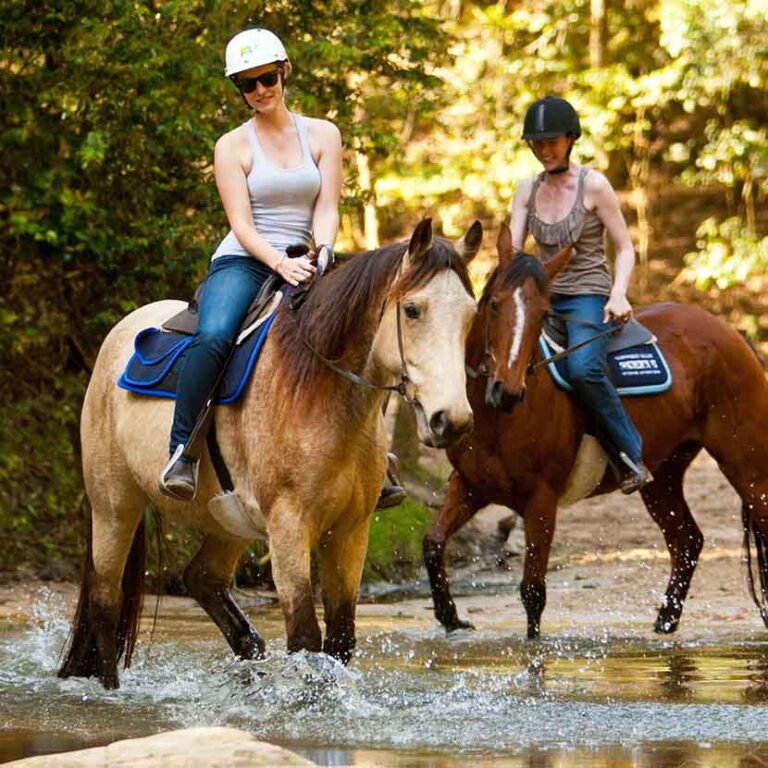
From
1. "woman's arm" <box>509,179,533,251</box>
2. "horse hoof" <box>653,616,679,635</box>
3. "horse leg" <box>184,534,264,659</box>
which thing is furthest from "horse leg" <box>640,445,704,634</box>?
"horse leg" <box>184,534,264,659</box>

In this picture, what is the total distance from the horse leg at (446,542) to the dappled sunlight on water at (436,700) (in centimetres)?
17

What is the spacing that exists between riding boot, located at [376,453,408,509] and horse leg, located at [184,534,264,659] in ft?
3.42

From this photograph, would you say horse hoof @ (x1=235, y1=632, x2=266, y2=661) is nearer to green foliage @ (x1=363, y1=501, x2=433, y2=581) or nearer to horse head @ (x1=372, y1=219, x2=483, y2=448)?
horse head @ (x1=372, y1=219, x2=483, y2=448)

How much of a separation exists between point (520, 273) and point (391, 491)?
5.72 ft

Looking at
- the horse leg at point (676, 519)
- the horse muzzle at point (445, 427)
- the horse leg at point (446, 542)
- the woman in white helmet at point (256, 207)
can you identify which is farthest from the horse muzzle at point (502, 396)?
the horse muzzle at point (445, 427)

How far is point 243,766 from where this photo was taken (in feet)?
15.0

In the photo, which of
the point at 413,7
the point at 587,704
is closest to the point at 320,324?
the point at 587,704

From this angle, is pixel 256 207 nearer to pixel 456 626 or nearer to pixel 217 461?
pixel 217 461

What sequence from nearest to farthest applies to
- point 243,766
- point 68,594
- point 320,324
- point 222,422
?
point 243,766 → point 320,324 → point 222,422 → point 68,594

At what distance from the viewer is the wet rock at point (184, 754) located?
15.1ft

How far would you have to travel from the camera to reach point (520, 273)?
8.35m

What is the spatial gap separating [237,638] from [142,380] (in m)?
1.33

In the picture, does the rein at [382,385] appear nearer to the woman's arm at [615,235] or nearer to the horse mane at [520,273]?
the horse mane at [520,273]

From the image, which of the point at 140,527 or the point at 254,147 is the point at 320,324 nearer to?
the point at 254,147
